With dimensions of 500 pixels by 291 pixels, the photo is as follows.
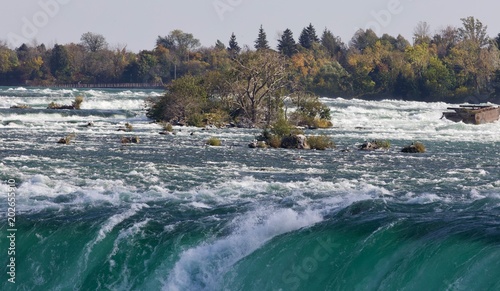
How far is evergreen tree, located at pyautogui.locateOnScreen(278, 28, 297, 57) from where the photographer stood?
14250 centimetres

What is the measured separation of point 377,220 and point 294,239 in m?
2.00

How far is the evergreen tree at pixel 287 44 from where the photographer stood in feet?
468

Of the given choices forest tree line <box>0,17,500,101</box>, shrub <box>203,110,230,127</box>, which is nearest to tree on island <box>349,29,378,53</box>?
forest tree line <box>0,17,500,101</box>

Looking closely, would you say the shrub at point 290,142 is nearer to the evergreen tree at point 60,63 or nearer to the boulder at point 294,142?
the boulder at point 294,142

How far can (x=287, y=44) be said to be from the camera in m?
143

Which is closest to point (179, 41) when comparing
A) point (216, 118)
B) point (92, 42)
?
point (92, 42)

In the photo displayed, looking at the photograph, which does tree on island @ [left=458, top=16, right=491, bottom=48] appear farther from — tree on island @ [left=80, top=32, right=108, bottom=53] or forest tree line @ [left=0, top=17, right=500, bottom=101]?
tree on island @ [left=80, top=32, right=108, bottom=53]

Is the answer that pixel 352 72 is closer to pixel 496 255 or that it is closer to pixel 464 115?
pixel 464 115

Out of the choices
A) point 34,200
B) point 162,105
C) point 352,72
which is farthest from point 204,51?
point 34,200

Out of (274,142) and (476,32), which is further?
(476,32)

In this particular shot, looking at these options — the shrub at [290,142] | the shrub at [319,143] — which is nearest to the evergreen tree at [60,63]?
the shrub at [290,142]

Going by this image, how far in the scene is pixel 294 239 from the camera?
1781cm

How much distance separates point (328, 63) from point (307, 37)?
2619 centimetres

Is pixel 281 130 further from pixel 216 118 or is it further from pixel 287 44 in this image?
pixel 287 44
